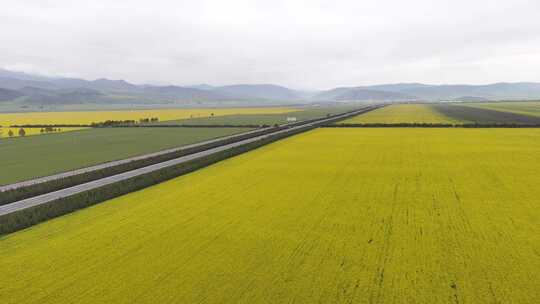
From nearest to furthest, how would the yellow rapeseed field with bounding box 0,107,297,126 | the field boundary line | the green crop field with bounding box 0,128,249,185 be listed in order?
the field boundary line, the green crop field with bounding box 0,128,249,185, the yellow rapeseed field with bounding box 0,107,297,126

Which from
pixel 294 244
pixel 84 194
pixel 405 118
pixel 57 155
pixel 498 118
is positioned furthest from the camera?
pixel 405 118

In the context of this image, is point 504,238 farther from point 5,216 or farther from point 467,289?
point 5,216

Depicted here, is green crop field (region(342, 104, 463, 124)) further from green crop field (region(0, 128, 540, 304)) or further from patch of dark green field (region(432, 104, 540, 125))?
green crop field (region(0, 128, 540, 304))

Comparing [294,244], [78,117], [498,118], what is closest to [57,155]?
[294,244]

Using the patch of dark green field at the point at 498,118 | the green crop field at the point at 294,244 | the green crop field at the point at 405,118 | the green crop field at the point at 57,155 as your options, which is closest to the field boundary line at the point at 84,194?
the green crop field at the point at 294,244

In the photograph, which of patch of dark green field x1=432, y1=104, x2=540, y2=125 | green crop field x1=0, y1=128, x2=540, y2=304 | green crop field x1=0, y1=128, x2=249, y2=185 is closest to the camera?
green crop field x1=0, y1=128, x2=540, y2=304

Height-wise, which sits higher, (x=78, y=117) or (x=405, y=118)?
(x=78, y=117)

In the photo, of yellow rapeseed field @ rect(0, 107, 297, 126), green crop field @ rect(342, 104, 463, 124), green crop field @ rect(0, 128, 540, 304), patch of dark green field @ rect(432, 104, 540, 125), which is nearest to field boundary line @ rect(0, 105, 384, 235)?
green crop field @ rect(0, 128, 540, 304)

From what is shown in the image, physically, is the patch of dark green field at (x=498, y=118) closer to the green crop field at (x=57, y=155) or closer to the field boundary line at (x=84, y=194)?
the green crop field at (x=57, y=155)

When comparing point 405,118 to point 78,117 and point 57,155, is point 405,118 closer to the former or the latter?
point 57,155
